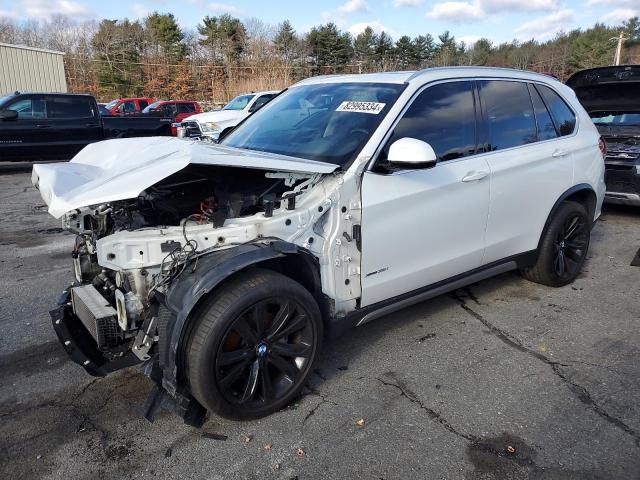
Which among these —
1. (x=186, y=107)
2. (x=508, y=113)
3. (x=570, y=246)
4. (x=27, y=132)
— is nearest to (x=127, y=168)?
(x=508, y=113)

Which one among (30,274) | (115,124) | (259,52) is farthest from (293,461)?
(259,52)

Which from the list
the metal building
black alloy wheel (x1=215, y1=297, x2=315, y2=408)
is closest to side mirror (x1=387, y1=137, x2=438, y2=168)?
black alloy wheel (x1=215, y1=297, x2=315, y2=408)

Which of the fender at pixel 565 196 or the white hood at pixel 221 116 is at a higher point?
the white hood at pixel 221 116

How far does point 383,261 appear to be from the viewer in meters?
3.14

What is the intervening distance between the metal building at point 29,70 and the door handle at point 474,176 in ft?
71.4

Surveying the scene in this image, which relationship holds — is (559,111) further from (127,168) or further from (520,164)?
(127,168)

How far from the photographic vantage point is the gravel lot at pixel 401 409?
97.4 inches

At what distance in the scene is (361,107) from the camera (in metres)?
3.35

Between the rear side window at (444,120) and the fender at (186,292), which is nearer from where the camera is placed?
the fender at (186,292)

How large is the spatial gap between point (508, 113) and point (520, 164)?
0.42 m

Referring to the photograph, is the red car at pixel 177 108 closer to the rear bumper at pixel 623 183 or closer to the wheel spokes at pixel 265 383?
the rear bumper at pixel 623 183

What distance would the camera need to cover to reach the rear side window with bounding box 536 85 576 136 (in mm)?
4410

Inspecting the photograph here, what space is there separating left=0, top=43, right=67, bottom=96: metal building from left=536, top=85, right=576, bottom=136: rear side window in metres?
21.5

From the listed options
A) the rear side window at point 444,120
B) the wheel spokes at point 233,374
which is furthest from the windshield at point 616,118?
the wheel spokes at point 233,374
